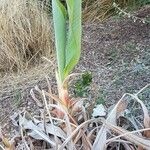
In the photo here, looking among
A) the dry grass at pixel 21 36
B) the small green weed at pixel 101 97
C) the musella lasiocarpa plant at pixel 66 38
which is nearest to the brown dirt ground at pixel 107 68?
the small green weed at pixel 101 97

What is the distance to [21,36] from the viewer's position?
328 cm

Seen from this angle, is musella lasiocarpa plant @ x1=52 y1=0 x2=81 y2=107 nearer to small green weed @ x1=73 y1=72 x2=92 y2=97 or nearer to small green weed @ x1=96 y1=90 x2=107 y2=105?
small green weed @ x1=96 y1=90 x2=107 y2=105

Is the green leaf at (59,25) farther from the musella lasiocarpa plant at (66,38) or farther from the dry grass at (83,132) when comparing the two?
the dry grass at (83,132)

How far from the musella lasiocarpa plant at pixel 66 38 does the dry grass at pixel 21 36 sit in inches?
62.2

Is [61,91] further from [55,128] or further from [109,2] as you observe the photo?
[109,2]

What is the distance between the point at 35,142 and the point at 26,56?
1863 mm

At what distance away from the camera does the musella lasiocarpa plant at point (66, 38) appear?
1560 millimetres

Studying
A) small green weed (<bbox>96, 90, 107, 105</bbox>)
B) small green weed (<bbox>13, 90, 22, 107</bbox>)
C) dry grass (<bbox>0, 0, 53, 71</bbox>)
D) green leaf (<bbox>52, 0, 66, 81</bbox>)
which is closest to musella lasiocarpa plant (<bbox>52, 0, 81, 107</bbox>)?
green leaf (<bbox>52, 0, 66, 81</bbox>)

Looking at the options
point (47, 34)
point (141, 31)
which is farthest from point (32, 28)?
point (141, 31)

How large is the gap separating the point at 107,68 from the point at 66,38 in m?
1.09

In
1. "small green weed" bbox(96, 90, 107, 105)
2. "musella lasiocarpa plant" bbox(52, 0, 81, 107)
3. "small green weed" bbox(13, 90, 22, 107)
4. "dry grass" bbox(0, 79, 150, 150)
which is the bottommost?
"small green weed" bbox(13, 90, 22, 107)

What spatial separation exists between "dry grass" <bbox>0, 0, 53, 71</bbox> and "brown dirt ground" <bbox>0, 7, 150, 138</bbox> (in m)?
0.16

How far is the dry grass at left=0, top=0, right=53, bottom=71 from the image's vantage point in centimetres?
325

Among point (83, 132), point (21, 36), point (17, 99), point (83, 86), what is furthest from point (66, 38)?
point (21, 36)
